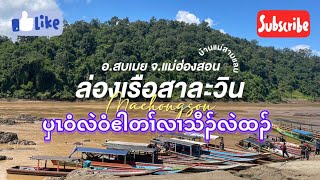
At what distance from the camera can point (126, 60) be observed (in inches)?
3150

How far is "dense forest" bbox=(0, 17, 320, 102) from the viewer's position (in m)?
66.4

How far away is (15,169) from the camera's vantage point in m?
15.5

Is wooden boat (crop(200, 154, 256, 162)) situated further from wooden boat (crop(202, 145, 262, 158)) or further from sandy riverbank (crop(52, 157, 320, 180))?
sandy riverbank (crop(52, 157, 320, 180))

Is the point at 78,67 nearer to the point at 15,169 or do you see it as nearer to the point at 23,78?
the point at 23,78

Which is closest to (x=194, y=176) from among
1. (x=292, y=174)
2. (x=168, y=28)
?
(x=292, y=174)

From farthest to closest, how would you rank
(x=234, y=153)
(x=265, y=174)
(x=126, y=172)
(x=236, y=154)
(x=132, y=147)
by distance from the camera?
(x=234, y=153), (x=236, y=154), (x=132, y=147), (x=126, y=172), (x=265, y=174)

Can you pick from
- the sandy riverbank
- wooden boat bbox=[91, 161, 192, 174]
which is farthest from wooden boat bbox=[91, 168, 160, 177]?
the sandy riverbank

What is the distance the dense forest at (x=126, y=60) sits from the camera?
66.4 metres

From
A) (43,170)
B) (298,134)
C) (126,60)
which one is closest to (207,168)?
(43,170)

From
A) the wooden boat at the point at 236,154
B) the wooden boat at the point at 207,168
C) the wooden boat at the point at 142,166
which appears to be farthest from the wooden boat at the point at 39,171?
the wooden boat at the point at 236,154

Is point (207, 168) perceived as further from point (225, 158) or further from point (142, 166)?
point (225, 158)

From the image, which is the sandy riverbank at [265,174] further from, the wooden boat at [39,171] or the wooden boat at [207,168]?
the wooden boat at [39,171]

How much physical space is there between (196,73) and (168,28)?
34.3 metres

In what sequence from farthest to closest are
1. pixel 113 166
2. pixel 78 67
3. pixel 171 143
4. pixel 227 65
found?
pixel 227 65
pixel 78 67
pixel 171 143
pixel 113 166
